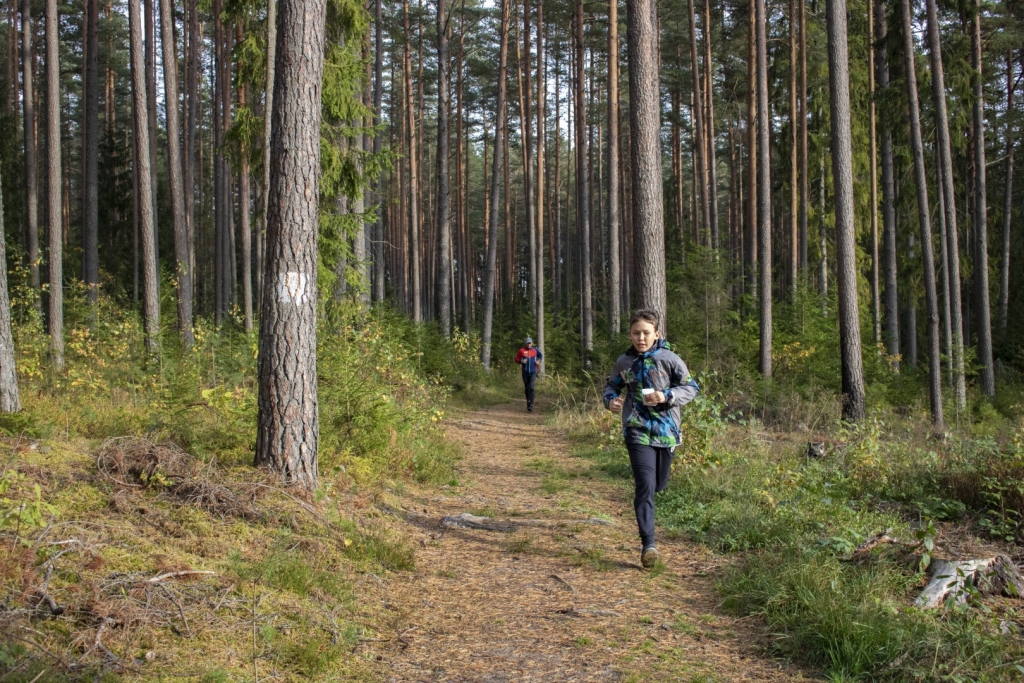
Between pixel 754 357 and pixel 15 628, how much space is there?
16940 millimetres

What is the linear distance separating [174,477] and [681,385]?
387cm

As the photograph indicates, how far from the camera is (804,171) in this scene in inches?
885

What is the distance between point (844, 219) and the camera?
14.2m

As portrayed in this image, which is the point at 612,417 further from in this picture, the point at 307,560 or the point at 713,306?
the point at 307,560

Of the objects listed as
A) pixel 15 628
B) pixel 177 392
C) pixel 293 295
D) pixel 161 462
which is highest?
pixel 293 295

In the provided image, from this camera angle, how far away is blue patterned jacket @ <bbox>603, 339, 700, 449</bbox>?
5562mm

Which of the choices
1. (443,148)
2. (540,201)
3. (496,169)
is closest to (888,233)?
(540,201)

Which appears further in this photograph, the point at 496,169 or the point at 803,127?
the point at 496,169

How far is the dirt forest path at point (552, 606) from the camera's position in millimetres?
3861

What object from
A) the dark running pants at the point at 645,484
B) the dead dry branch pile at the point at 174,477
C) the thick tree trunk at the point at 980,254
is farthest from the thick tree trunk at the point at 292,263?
the thick tree trunk at the point at 980,254

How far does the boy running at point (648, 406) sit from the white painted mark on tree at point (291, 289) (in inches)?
107

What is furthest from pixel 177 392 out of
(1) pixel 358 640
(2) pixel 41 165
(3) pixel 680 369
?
(2) pixel 41 165

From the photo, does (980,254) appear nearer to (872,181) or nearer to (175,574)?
(872,181)

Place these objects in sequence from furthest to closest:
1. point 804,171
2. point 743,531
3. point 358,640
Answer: point 804,171 → point 743,531 → point 358,640
